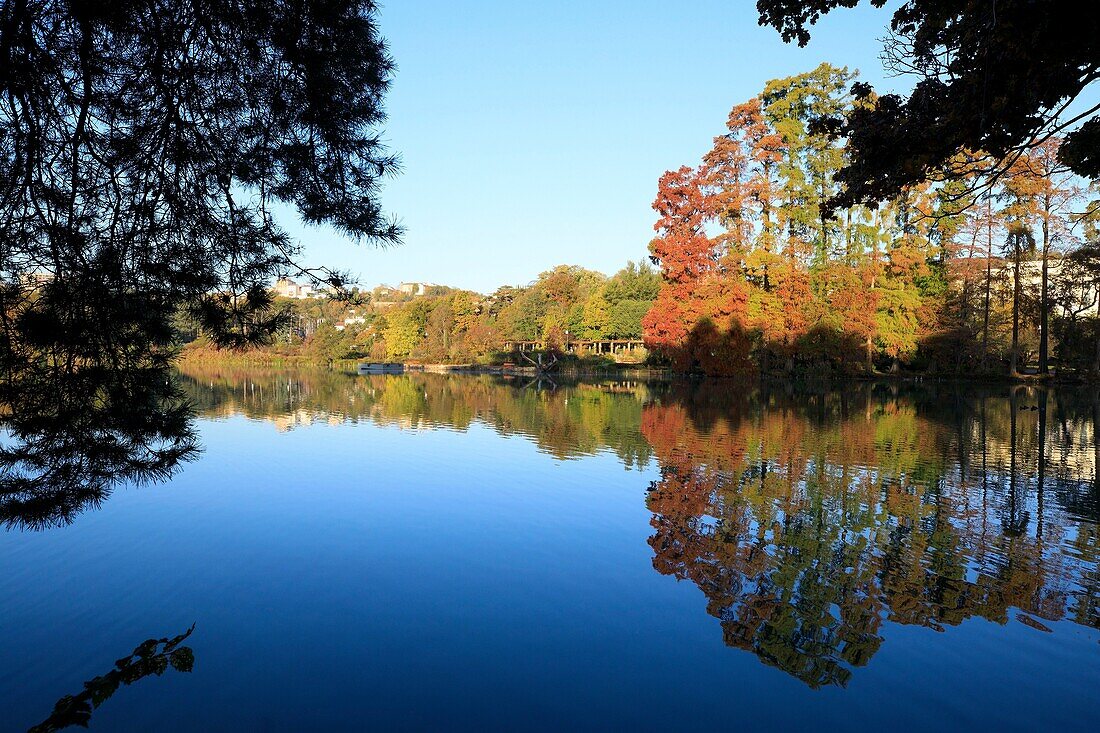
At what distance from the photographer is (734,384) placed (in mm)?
26609

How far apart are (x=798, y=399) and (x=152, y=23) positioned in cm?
1976

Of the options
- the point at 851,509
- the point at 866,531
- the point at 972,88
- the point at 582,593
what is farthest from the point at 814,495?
the point at 972,88

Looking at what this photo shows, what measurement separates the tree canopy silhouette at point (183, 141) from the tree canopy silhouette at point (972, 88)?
330 cm

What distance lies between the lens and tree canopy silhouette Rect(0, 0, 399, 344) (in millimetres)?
3312

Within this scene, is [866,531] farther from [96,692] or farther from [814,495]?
[96,692]

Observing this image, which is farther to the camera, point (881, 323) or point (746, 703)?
point (881, 323)

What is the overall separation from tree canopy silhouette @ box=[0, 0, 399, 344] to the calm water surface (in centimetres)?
127

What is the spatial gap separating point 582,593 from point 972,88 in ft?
14.2

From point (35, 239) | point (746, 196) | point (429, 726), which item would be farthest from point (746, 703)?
point (746, 196)

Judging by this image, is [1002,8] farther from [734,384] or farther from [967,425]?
[734,384]

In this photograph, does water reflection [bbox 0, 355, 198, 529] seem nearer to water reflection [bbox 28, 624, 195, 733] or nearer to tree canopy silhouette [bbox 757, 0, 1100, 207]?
water reflection [bbox 28, 624, 195, 733]

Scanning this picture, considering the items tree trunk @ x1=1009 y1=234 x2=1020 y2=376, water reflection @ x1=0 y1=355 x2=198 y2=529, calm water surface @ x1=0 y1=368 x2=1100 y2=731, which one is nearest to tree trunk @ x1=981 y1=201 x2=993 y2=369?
tree trunk @ x1=1009 y1=234 x2=1020 y2=376

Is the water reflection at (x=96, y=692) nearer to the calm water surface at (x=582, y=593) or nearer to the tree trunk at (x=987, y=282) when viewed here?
the calm water surface at (x=582, y=593)

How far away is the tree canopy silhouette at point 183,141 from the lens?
3.31 metres
